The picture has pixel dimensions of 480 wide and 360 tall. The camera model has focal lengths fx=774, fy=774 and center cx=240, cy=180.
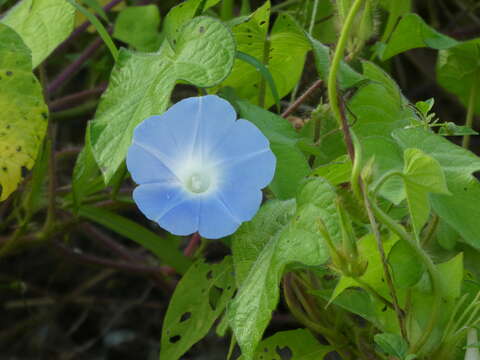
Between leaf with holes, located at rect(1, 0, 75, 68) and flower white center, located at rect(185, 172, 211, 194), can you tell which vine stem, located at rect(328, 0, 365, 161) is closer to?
flower white center, located at rect(185, 172, 211, 194)

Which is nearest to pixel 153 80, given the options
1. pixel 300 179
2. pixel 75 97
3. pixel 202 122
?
pixel 202 122

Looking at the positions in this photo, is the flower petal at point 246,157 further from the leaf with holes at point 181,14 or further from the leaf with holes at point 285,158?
the leaf with holes at point 181,14

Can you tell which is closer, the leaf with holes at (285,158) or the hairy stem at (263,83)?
the leaf with holes at (285,158)

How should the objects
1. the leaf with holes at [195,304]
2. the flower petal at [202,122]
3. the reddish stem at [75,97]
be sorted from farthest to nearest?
the reddish stem at [75,97]
the leaf with holes at [195,304]
the flower petal at [202,122]

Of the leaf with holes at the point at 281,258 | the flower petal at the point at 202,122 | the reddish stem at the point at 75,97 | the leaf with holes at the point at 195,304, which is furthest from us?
the reddish stem at the point at 75,97

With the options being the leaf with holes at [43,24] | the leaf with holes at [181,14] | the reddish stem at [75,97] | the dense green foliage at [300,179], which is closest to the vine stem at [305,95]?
the dense green foliage at [300,179]

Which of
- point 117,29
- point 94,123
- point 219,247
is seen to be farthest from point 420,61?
point 94,123
